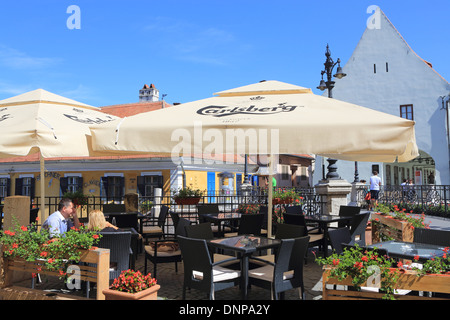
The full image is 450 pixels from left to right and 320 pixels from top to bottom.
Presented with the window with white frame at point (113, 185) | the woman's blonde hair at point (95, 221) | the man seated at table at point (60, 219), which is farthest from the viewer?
the window with white frame at point (113, 185)

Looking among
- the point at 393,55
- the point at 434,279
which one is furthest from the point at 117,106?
the point at 434,279

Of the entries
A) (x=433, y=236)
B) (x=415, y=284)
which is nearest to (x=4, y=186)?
(x=433, y=236)

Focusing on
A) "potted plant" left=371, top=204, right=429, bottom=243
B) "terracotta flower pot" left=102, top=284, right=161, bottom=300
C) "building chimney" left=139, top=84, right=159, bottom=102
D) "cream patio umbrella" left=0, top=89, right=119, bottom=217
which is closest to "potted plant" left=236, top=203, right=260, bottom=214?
"potted plant" left=371, top=204, right=429, bottom=243

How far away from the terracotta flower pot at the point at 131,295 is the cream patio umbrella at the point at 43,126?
2.34 metres

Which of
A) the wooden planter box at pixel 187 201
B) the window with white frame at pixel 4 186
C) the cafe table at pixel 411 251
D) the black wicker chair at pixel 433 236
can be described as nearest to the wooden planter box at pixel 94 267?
the cafe table at pixel 411 251

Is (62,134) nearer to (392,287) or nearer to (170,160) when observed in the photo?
(392,287)

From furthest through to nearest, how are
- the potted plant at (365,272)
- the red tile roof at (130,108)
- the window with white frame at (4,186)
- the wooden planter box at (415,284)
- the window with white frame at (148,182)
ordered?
1. the red tile roof at (130,108)
2. the window with white frame at (4,186)
3. the window with white frame at (148,182)
4. the potted plant at (365,272)
5. the wooden planter box at (415,284)

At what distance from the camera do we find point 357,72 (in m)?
29.3

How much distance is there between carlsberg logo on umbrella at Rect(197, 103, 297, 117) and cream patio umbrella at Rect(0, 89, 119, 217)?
164 cm

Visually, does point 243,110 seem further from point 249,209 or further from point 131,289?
point 249,209

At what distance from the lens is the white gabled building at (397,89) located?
26.7 m

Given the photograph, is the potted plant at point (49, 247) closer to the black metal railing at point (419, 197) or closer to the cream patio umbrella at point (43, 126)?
the cream patio umbrella at point (43, 126)

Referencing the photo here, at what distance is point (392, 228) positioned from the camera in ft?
20.1

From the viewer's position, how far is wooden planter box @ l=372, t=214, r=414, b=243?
18.7 feet
